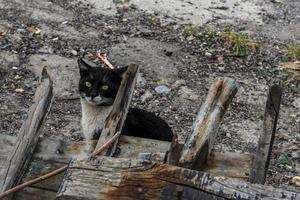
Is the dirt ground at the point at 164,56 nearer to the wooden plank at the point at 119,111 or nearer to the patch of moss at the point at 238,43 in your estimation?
the patch of moss at the point at 238,43

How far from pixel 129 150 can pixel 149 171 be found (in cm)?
103

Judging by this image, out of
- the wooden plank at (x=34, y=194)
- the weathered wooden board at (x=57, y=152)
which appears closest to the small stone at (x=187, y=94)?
the weathered wooden board at (x=57, y=152)

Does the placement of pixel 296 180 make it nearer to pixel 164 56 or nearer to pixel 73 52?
pixel 164 56

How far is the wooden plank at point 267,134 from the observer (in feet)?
8.11

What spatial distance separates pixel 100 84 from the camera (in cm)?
451

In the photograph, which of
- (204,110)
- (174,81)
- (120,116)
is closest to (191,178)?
(204,110)

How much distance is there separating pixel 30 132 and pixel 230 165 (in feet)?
2.96

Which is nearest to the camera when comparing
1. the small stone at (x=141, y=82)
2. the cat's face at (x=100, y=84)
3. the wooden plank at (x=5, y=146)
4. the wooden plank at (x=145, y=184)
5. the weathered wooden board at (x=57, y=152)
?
the wooden plank at (x=145, y=184)

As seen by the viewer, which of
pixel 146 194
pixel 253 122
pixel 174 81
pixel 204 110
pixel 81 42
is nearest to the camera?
pixel 146 194

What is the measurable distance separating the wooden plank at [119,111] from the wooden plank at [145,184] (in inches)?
32.0

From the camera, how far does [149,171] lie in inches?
69.1

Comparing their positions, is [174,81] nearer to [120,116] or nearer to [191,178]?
[120,116]

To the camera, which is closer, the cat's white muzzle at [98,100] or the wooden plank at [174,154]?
the wooden plank at [174,154]

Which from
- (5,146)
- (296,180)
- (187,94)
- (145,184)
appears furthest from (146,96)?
(145,184)
